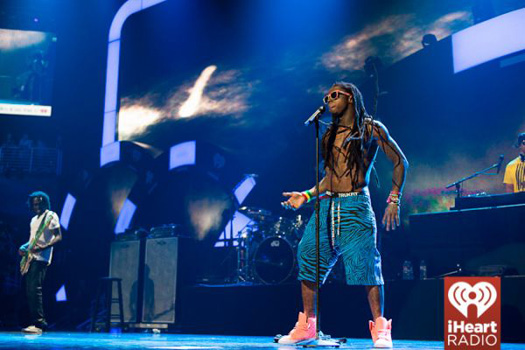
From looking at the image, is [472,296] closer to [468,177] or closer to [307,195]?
[307,195]

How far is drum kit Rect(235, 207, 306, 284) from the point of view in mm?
7797

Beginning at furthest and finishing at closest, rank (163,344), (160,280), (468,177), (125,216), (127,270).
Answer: (125,216)
(127,270)
(160,280)
(468,177)
(163,344)

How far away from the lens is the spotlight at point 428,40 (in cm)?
805

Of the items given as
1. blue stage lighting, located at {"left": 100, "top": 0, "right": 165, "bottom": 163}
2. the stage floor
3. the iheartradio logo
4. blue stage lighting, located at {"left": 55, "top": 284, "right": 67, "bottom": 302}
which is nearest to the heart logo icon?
the iheartradio logo

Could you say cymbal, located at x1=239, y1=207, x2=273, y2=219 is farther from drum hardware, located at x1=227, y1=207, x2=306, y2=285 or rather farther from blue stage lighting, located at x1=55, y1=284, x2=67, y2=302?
blue stage lighting, located at x1=55, y1=284, x2=67, y2=302

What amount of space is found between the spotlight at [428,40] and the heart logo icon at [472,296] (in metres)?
5.59

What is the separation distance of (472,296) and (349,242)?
1.25 meters

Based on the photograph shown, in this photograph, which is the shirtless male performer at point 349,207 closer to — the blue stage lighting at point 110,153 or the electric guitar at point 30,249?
the electric guitar at point 30,249

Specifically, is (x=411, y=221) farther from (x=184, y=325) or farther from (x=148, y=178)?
(x=148, y=178)

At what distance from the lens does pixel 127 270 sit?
8.92 meters

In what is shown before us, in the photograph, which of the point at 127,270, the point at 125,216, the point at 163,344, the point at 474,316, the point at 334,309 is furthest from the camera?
the point at 125,216

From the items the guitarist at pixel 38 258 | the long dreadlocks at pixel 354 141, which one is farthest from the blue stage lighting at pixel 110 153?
the long dreadlocks at pixel 354 141

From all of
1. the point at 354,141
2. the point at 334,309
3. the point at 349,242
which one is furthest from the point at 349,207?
the point at 334,309

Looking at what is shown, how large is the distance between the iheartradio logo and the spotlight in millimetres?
5585
